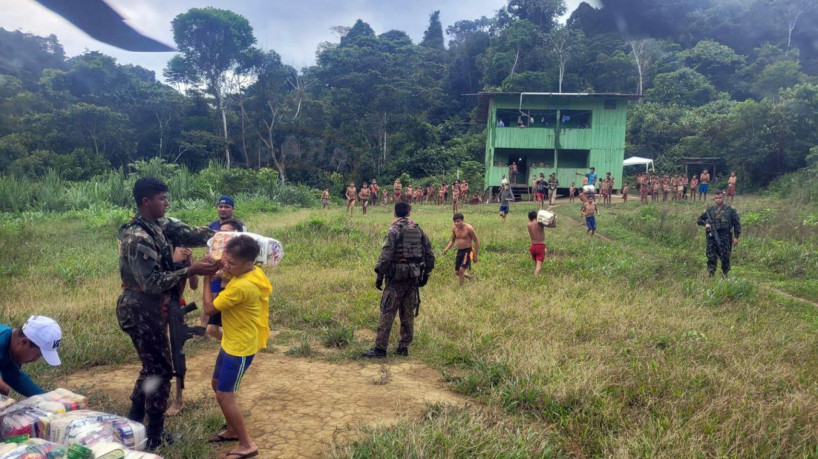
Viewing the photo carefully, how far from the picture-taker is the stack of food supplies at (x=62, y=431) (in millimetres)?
2416

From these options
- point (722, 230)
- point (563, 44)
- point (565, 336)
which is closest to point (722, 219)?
point (722, 230)

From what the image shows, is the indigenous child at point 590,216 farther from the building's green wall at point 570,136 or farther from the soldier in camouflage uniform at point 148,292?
the building's green wall at point 570,136

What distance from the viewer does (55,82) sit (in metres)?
33.1

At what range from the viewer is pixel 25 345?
2.88 m

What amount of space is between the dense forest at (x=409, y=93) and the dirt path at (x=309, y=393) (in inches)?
1036

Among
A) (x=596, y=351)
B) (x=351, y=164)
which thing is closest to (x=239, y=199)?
(x=351, y=164)

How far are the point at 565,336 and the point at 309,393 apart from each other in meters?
2.76

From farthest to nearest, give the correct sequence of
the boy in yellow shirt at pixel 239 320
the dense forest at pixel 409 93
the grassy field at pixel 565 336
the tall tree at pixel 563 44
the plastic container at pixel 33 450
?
the tall tree at pixel 563 44
the dense forest at pixel 409 93
the grassy field at pixel 565 336
the boy in yellow shirt at pixel 239 320
the plastic container at pixel 33 450

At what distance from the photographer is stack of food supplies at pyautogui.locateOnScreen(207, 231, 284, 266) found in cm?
326

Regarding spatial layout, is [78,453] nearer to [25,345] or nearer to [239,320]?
[25,345]

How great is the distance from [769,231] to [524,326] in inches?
430

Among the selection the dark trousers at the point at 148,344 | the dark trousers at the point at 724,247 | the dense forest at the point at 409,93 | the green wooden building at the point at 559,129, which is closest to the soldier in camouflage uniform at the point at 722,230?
the dark trousers at the point at 724,247

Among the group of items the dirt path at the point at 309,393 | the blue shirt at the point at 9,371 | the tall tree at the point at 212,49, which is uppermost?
the tall tree at the point at 212,49

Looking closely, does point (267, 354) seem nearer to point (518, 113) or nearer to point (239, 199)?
point (239, 199)
